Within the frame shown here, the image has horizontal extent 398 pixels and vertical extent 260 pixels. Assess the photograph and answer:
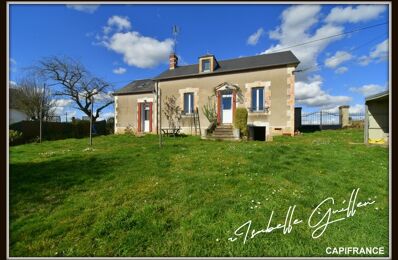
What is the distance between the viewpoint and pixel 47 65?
73.4ft

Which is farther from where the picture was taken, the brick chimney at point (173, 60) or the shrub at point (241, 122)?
the brick chimney at point (173, 60)

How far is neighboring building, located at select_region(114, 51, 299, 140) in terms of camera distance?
1266cm

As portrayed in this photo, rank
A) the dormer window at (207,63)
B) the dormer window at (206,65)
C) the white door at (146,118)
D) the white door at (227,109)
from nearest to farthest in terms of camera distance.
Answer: the white door at (227,109)
the dormer window at (207,63)
the dormer window at (206,65)
the white door at (146,118)

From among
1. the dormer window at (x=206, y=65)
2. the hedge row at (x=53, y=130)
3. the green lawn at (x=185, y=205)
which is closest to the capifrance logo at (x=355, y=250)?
the green lawn at (x=185, y=205)

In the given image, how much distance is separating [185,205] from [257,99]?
11.2 metres

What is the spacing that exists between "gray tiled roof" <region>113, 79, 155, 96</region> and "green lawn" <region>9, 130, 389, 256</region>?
12.4 metres

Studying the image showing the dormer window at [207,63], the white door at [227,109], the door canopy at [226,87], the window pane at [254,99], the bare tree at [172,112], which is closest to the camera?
the window pane at [254,99]

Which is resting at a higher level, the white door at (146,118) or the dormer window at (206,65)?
the dormer window at (206,65)

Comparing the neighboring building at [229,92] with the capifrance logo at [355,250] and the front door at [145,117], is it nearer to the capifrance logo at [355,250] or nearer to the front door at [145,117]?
the front door at [145,117]

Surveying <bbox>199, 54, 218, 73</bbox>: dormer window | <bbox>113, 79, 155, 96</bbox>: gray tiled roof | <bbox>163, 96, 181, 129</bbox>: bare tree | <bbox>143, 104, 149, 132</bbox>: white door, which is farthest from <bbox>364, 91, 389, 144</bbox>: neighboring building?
<bbox>143, 104, 149, 132</bbox>: white door

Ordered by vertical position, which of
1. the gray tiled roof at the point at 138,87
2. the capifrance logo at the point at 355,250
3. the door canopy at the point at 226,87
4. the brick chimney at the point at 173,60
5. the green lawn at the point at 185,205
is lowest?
the capifrance logo at the point at 355,250

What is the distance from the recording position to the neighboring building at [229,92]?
12.7m

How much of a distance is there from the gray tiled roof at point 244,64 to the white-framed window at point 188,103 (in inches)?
56.5
